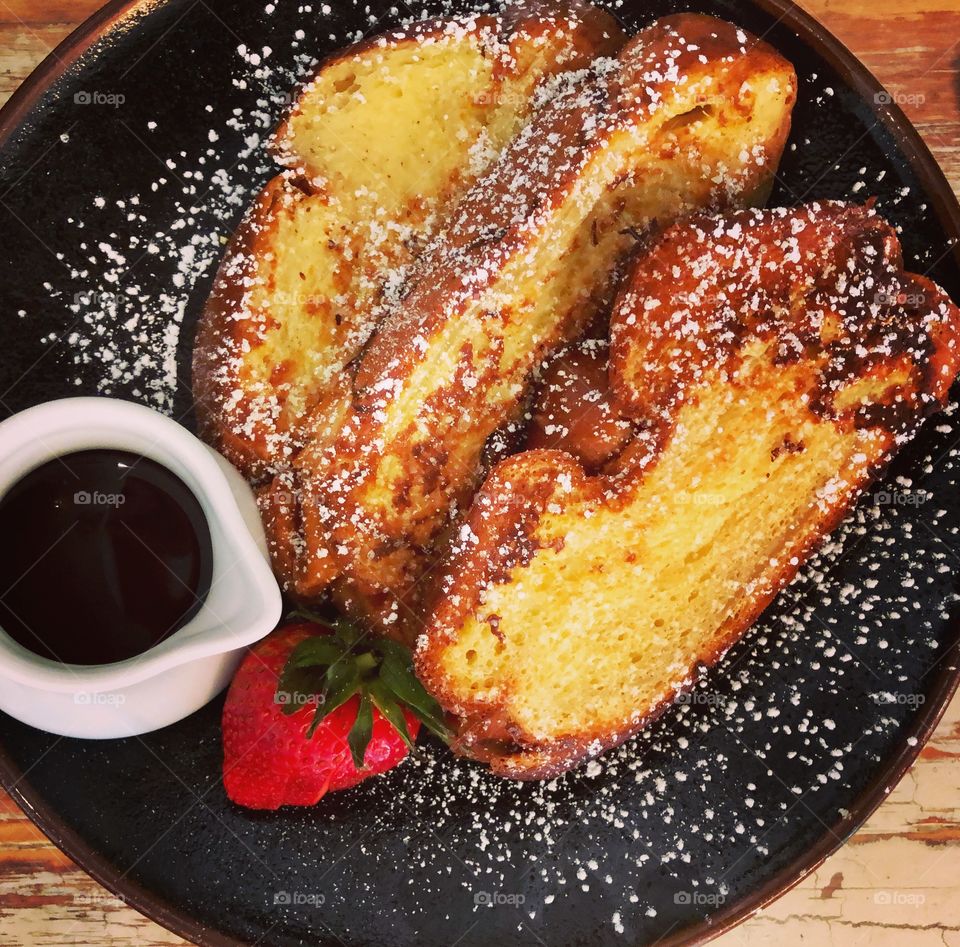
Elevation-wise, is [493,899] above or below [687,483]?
below

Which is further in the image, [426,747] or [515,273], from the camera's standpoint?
[426,747]

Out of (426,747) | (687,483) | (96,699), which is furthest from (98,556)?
(687,483)

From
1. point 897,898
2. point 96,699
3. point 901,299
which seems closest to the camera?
point 96,699

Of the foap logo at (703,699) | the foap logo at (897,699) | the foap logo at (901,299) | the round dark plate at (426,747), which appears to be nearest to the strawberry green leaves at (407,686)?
the round dark plate at (426,747)

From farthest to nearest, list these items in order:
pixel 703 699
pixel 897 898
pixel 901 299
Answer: pixel 897 898, pixel 703 699, pixel 901 299

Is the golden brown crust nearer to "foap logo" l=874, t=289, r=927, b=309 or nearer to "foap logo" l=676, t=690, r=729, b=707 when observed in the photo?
"foap logo" l=676, t=690, r=729, b=707

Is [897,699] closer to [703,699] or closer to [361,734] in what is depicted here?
[703,699]

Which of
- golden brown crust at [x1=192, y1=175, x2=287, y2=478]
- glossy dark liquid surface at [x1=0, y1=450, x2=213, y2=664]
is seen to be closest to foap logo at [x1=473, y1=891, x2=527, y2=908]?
glossy dark liquid surface at [x1=0, y1=450, x2=213, y2=664]
